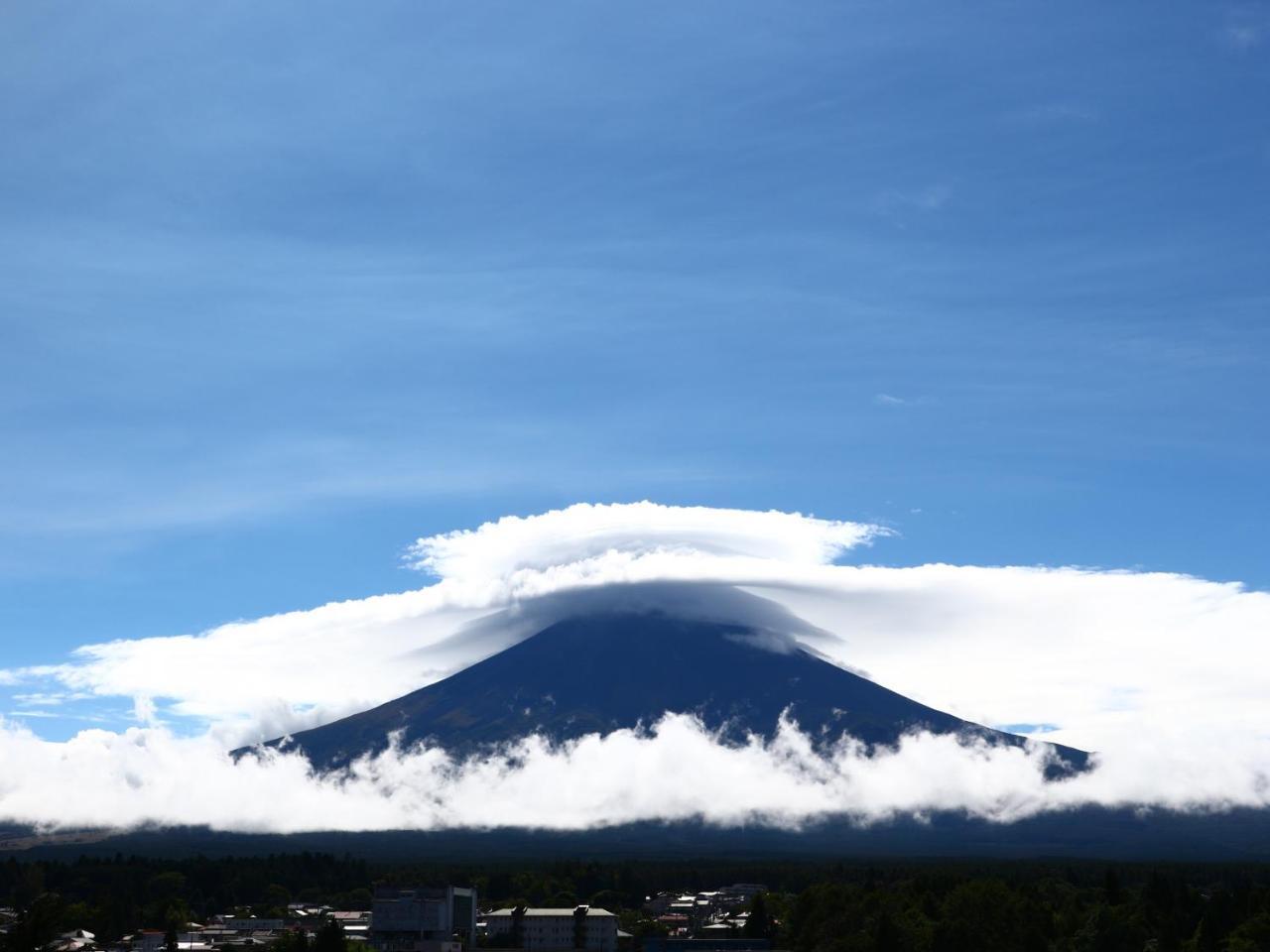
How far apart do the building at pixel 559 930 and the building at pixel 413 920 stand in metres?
19.9

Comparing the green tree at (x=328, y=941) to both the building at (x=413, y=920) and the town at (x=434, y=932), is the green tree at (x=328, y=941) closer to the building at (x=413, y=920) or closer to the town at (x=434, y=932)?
the town at (x=434, y=932)

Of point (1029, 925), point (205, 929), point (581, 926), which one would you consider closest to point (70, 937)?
point (205, 929)

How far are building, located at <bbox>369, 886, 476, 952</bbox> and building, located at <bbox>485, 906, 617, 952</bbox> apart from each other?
19913 millimetres

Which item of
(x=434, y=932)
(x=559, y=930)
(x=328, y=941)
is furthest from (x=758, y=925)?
(x=328, y=941)

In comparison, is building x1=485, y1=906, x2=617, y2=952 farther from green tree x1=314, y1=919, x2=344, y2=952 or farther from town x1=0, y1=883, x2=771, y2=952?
green tree x1=314, y1=919, x2=344, y2=952

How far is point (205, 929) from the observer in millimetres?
185625

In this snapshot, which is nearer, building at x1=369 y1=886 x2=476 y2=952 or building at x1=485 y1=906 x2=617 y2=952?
building at x1=369 y1=886 x2=476 y2=952

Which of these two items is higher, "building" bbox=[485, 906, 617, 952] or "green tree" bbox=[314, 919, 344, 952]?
"green tree" bbox=[314, 919, 344, 952]

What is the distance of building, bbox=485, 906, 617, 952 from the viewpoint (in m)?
182

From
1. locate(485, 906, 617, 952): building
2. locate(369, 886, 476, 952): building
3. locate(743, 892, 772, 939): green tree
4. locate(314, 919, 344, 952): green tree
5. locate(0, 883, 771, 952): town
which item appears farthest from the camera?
locate(485, 906, 617, 952): building

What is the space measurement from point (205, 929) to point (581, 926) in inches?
1730

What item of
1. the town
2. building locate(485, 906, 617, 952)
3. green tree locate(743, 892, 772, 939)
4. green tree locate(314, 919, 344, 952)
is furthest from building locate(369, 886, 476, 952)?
green tree locate(314, 919, 344, 952)

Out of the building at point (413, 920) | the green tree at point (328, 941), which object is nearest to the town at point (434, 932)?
the building at point (413, 920)

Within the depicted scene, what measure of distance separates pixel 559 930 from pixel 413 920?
98.1 feet
